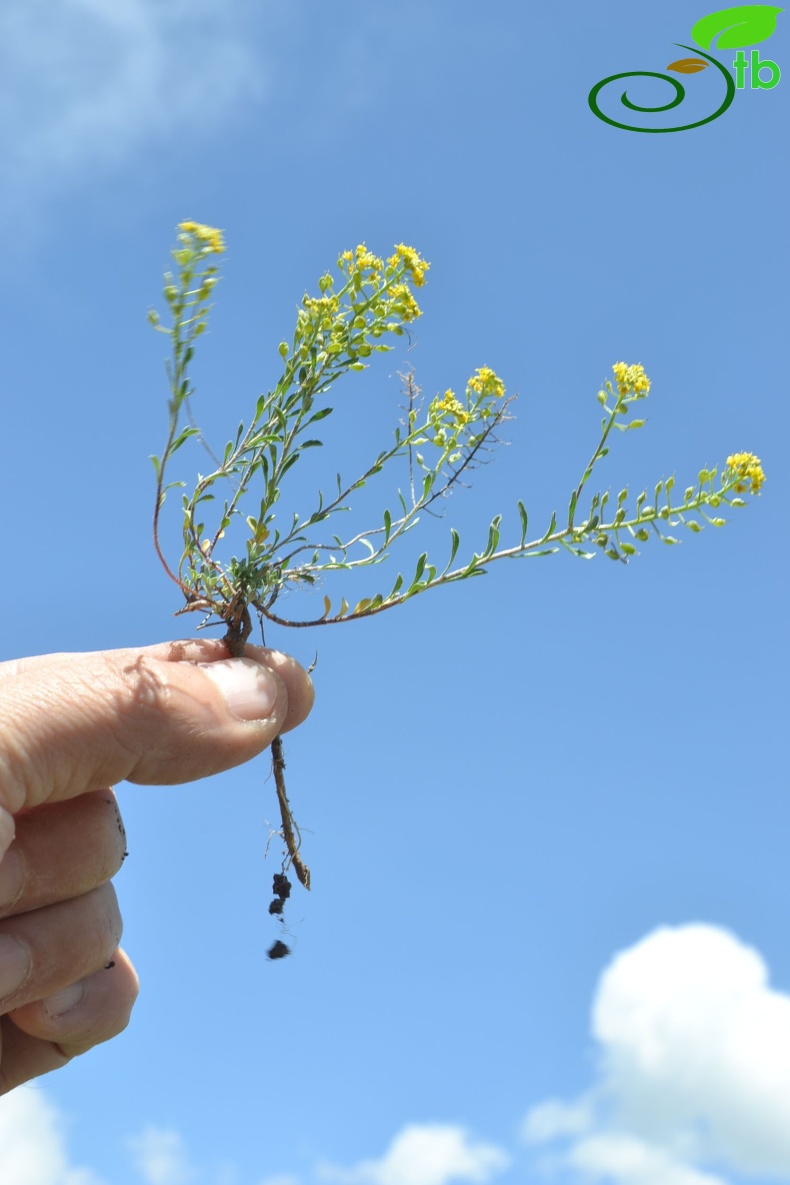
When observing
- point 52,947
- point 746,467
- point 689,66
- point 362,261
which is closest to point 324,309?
point 362,261

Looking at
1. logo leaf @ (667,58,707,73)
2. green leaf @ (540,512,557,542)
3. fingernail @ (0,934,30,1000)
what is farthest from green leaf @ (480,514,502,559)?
logo leaf @ (667,58,707,73)

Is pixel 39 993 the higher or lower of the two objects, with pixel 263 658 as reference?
lower

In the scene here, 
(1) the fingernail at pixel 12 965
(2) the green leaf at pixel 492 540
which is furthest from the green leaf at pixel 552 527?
(1) the fingernail at pixel 12 965

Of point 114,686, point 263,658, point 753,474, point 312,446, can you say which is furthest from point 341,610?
point 753,474

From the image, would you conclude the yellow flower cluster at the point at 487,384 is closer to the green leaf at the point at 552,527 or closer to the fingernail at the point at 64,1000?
the green leaf at the point at 552,527

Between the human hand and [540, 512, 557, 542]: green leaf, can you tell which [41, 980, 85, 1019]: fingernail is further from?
[540, 512, 557, 542]: green leaf

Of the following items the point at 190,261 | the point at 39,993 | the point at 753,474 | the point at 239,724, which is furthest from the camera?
the point at 39,993

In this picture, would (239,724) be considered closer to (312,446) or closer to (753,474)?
Answer: (312,446)

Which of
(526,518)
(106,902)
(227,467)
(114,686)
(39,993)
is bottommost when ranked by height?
(39,993)
